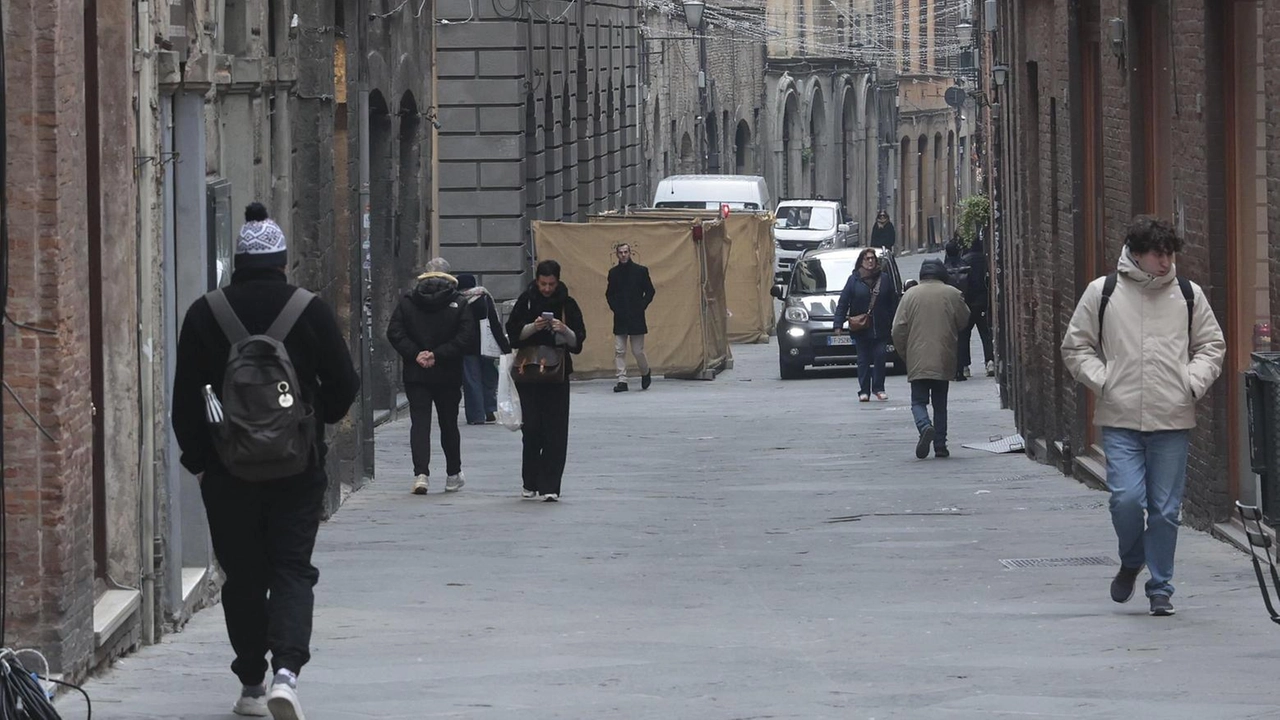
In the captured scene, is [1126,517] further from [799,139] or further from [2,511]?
[799,139]

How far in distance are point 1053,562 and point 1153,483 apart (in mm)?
2507

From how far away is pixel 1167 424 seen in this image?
32.2 ft

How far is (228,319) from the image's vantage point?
7.75 m

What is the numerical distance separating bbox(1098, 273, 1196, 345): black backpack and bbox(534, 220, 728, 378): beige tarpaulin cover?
19001 millimetres

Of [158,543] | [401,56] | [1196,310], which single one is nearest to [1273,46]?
[1196,310]

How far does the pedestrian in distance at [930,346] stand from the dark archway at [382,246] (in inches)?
247

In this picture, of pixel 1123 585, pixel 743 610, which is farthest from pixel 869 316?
pixel 1123 585

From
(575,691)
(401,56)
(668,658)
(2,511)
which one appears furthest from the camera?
(401,56)

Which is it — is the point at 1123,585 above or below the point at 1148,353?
below

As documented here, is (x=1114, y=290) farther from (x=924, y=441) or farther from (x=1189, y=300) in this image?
(x=924, y=441)

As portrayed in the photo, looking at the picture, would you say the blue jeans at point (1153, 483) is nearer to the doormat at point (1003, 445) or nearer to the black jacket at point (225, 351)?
the black jacket at point (225, 351)

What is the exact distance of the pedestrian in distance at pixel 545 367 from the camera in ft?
50.3

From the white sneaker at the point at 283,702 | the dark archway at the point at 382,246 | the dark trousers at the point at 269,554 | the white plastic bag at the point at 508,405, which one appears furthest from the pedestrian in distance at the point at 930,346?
the white sneaker at the point at 283,702

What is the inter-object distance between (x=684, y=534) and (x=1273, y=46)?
4.80 m
